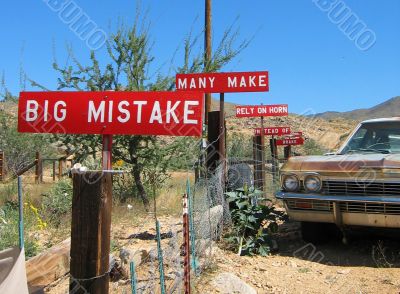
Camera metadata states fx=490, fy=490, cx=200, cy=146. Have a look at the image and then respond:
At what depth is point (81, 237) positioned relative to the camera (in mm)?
2785

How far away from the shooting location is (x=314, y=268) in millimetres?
5215

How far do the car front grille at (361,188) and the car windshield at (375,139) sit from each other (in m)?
0.93

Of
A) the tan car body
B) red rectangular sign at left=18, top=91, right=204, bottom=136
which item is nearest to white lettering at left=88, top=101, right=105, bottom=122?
red rectangular sign at left=18, top=91, right=204, bottom=136

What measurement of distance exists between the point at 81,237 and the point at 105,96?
0.85 meters

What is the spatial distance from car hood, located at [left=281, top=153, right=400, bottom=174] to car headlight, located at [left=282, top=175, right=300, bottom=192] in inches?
3.6

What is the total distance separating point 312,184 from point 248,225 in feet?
3.37

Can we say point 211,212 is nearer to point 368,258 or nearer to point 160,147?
point 368,258

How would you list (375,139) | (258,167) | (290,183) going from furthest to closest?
(258,167), (375,139), (290,183)

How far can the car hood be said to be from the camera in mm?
4945

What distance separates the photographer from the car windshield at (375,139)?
5.95 m

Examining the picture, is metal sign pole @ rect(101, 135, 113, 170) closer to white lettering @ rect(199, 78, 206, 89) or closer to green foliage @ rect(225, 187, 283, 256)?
green foliage @ rect(225, 187, 283, 256)

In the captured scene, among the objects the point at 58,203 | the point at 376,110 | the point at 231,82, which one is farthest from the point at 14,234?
the point at 376,110

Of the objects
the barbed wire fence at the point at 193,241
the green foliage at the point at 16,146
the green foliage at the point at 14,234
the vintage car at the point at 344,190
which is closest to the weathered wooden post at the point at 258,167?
the barbed wire fence at the point at 193,241

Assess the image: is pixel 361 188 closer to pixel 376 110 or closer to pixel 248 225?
pixel 248 225
